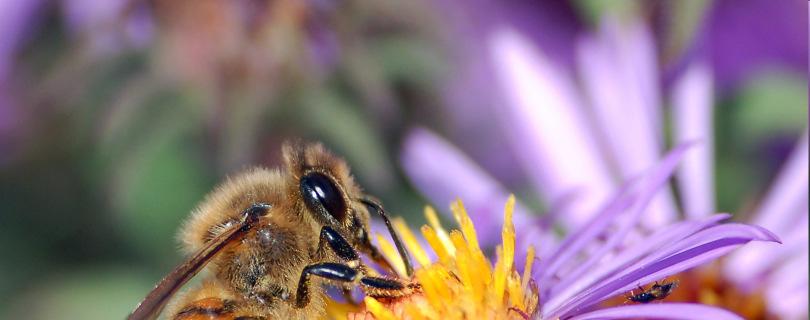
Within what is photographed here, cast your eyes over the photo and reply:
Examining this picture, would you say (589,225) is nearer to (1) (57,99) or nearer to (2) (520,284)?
(2) (520,284)

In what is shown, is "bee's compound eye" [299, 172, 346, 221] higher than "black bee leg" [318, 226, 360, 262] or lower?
higher

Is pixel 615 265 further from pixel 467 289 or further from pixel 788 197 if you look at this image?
pixel 788 197

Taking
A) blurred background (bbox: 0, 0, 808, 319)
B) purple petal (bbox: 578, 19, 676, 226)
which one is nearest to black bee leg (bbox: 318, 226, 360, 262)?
blurred background (bbox: 0, 0, 808, 319)

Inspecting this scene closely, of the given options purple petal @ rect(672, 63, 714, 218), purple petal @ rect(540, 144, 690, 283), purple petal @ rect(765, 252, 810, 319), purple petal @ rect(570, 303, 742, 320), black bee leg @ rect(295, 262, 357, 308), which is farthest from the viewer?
purple petal @ rect(672, 63, 714, 218)

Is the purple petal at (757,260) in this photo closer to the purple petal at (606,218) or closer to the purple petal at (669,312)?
the purple petal at (606,218)

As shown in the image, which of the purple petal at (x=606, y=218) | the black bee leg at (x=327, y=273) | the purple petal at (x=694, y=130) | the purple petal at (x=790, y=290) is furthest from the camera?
the purple petal at (x=694, y=130)

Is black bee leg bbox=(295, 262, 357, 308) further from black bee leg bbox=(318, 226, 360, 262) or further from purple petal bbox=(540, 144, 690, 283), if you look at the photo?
purple petal bbox=(540, 144, 690, 283)

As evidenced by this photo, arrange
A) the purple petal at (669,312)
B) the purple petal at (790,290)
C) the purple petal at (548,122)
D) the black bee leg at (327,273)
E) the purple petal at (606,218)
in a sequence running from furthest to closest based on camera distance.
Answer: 1. the purple petal at (548,122)
2. the purple petal at (790,290)
3. the purple petal at (606,218)
4. the black bee leg at (327,273)
5. the purple petal at (669,312)

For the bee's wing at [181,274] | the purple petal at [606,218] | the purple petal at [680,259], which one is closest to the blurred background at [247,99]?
the purple petal at [606,218]
